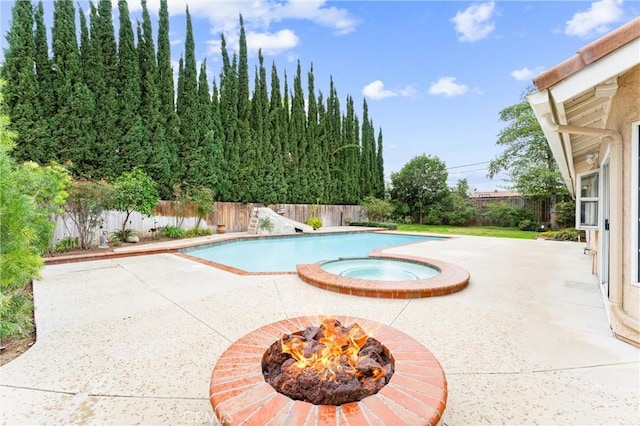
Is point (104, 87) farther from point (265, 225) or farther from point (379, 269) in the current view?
point (379, 269)

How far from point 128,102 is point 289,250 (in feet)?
31.5

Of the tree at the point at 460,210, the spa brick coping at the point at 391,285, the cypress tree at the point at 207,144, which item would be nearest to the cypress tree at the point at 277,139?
the cypress tree at the point at 207,144

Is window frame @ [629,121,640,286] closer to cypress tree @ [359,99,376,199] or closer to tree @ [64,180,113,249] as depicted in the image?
tree @ [64,180,113,249]

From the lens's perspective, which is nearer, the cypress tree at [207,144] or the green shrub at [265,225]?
the cypress tree at [207,144]

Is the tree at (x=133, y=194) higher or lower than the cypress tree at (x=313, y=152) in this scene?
lower

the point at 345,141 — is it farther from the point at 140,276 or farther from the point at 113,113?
the point at 140,276

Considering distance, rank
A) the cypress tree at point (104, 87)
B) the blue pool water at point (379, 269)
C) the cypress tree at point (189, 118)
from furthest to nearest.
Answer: the cypress tree at point (189, 118)
the cypress tree at point (104, 87)
the blue pool water at point (379, 269)

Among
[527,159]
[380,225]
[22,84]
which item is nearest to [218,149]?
[22,84]

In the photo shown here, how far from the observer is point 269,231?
596 inches

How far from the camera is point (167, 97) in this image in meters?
14.1

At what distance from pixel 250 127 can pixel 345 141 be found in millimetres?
8960

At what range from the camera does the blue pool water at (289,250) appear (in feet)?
29.2

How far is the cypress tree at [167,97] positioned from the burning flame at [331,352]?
1386cm

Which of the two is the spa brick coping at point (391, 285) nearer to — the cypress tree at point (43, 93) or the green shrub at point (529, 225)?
the cypress tree at point (43, 93)
